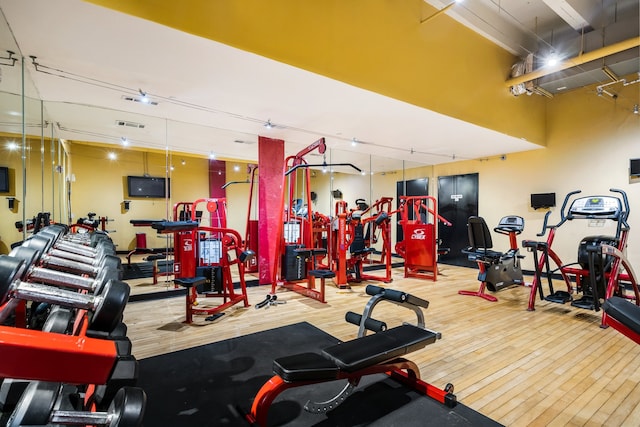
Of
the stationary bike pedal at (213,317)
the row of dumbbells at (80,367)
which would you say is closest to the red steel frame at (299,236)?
the stationary bike pedal at (213,317)

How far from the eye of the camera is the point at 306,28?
329cm

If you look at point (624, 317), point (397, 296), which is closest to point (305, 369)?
point (397, 296)

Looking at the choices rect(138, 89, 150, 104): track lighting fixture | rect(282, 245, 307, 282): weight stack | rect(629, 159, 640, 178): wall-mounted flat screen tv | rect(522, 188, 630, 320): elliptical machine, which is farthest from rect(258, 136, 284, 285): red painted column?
rect(629, 159, 640, 178): wall-mounted flat screen tv

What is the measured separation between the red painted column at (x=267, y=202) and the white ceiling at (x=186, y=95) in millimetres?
405

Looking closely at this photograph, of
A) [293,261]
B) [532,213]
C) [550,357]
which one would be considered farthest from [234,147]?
[532,213]

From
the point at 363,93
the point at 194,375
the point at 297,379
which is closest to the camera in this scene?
the point at 297,379

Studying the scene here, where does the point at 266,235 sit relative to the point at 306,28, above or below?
below

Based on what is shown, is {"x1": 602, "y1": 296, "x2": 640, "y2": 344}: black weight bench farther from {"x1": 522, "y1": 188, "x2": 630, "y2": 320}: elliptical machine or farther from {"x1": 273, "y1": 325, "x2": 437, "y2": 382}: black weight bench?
{"x1": 522, "y1": 188, "x2": 630, "y2": 320}: elliptical machine

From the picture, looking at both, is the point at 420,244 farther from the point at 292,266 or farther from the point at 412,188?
the point at 412,188

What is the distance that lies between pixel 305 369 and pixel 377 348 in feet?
1.84

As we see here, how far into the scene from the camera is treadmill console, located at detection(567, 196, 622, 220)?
4051mm

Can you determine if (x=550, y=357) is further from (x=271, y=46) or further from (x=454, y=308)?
(x=271, y=46)

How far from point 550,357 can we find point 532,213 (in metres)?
4.95

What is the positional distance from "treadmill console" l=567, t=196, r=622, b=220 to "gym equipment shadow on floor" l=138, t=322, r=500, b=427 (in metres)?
3.55
